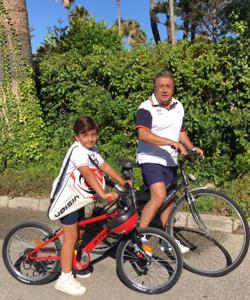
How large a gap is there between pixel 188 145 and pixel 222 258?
1169 millimetres

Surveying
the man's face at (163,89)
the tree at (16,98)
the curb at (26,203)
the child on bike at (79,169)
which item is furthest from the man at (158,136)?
the tree at (16,98)

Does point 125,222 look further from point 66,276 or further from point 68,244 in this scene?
point 66,276

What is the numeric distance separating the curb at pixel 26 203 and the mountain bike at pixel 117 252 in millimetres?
2061

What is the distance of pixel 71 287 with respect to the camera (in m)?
3.73

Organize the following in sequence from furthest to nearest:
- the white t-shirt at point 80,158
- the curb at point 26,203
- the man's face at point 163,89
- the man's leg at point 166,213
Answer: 1. the curb at point 26,203
2. the man's leg at point 166,213
3. the man's face at point 163,89
4. the white t-shirt at point 80,158

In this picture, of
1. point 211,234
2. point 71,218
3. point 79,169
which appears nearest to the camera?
point 79,169

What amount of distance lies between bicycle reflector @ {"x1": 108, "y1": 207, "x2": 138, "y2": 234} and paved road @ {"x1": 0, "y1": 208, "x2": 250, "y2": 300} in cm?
58

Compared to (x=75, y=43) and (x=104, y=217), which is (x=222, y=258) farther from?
(x=75, y=43)

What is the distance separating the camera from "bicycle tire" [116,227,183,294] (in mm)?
3691

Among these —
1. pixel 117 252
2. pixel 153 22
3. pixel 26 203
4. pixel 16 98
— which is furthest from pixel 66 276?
pixel 153 22

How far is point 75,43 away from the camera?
9281 millimetres

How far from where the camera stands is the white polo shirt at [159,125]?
4.04 m

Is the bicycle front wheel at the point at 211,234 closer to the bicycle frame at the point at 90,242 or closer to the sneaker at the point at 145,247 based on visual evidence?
the sneaker at the point at 145,247

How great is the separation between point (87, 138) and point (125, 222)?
2.53 feet
